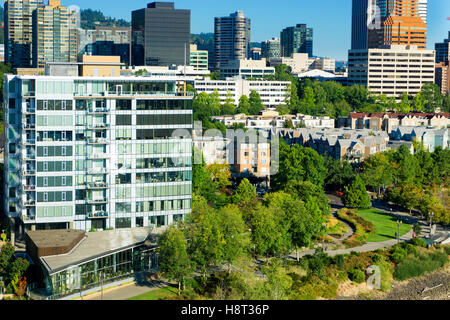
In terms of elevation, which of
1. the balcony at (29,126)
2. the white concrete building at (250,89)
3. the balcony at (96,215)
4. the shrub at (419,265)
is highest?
the white concrete building at (250,89)

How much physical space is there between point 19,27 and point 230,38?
56870 mm

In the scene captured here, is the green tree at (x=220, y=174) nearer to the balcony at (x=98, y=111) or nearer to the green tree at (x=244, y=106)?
the balcony at (x=98, y=111)

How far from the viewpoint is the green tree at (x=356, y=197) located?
147 ft

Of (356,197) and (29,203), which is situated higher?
(29,203)

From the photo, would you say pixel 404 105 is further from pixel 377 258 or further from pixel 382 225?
pixel 377 258

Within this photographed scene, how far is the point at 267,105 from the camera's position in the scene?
105438mm

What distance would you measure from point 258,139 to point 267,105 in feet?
176

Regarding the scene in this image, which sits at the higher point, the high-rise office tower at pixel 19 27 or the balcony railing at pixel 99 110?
the high-rise office tower at pixel 19 27

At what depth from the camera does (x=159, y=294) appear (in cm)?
2588

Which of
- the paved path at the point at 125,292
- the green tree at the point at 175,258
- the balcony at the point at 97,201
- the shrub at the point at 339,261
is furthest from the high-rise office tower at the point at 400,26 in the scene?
the paved path at the point at 125,292

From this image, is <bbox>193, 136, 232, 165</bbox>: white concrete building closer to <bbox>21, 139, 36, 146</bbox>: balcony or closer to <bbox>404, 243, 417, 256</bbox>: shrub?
<bbox>404, 243, 417, 256</bbox>: shrub

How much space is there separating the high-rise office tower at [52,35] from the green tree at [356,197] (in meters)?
83.2

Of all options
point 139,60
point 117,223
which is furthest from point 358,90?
point 117,223

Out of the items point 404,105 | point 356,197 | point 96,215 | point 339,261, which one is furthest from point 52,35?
point 339,261
